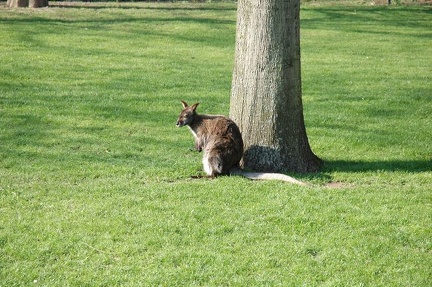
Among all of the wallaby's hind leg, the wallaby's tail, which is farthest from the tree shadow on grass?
the wallaby's hind leg

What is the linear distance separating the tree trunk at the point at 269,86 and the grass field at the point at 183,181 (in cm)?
79

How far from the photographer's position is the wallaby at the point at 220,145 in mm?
10242

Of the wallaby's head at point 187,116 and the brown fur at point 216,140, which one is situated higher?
the wallaby's head at point 187,116

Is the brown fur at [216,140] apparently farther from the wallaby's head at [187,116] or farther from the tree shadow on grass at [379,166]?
the tree shadow on grass at [379,166]

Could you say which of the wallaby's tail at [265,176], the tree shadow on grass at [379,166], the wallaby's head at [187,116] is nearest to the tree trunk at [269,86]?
the wallaby's tail at [265,176]

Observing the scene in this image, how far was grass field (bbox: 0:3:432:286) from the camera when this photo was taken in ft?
24.0

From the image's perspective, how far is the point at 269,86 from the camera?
1060 centimetres

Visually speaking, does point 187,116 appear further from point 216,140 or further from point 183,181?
point 183,181

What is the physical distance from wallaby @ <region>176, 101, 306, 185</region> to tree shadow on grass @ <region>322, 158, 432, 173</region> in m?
1.40

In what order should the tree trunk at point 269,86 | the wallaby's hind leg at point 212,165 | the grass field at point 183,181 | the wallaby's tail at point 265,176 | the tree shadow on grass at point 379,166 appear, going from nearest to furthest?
1. the grass field at point 183,181
2. the wallaby's tail at point 265,176
3. the wallaby's hind leg at point 212,165
4. the tree trunk at point 269,86
5. the tree shadow on grass at point 379,166

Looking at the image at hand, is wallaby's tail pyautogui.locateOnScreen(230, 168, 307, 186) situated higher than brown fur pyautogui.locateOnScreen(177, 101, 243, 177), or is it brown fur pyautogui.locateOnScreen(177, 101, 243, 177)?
brown fur pyautogui.locateOnScreen(177, 101, 243, 177)

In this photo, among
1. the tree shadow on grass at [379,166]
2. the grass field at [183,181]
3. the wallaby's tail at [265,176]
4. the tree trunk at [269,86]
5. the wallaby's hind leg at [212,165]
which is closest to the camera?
the grass field at [183,181]

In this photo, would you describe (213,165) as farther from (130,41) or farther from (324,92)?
(130,41)

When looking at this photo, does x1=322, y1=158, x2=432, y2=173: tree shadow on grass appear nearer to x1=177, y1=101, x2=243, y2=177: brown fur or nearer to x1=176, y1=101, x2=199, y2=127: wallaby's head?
x1=177, y1=101, x2=243, y2=177: brown fur
